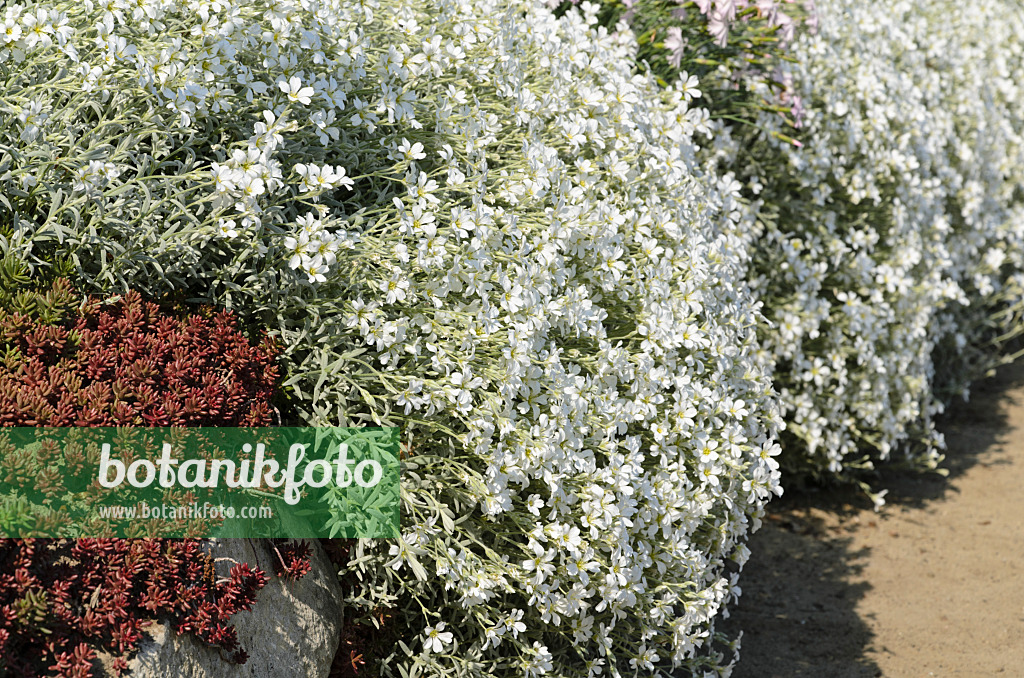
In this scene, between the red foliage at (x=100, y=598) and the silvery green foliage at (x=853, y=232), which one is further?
the silvery green foliage at (x=853, y=232)

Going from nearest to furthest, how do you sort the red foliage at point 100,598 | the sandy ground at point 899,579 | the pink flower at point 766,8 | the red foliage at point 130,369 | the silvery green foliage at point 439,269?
the red foliage at point 100,598
the red foliage at point 130,369
the silvery green foliage at point 439,269
the sandy ground at point 899,579
the pink flower at point 766,8

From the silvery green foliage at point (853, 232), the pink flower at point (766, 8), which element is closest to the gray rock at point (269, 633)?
the silvery green foliage at point (853, 232)

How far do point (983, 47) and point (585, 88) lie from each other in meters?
4.04

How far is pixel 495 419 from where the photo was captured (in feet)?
8.42

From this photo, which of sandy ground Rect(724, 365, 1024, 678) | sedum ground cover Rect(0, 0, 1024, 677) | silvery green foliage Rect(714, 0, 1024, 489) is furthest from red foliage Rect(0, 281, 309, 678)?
silvery green foliage Rect(714, 0, 1024, 489)

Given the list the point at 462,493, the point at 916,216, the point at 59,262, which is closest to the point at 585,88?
the point at 462,493

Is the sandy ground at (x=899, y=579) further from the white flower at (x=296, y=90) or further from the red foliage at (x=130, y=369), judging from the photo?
the white flower at (x=296, y=90)

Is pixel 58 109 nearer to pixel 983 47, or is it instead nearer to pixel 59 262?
pixel 59 262

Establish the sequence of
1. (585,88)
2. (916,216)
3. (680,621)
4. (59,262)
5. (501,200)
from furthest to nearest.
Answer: (916,216) → (585,88) → (501,200) → (680,621) → (59,262)

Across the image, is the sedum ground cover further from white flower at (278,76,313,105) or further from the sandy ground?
the sandy ground

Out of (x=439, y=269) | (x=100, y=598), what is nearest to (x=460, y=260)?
(x=439, y=269)

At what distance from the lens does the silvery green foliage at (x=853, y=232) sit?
4.27m

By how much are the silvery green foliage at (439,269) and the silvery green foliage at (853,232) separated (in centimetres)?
123

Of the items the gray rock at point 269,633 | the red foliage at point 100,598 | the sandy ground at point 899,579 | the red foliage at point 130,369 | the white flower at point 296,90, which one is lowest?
the sandy ground at point 899,579
